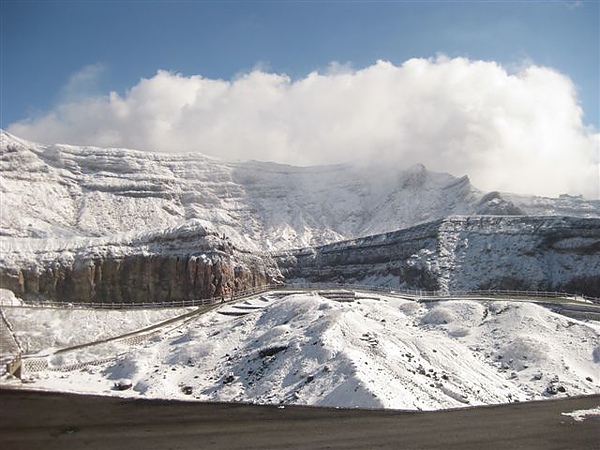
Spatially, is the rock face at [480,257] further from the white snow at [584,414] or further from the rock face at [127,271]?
the white snow at [584,414]

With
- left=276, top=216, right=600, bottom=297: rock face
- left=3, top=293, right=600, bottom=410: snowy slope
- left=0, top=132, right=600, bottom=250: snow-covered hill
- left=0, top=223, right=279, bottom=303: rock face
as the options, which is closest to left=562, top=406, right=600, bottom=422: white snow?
left=3, top=293, right=600, bottom=410: snowy slope

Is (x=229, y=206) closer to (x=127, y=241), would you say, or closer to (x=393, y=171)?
(x=393, y=171)

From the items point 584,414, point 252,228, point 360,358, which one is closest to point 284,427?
point 360,358

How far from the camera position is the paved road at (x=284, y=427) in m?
26.5

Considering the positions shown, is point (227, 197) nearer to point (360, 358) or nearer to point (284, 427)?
point (360, 358)

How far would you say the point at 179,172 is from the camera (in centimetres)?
15088

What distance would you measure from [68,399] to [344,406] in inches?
698

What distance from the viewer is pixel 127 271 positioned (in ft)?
260

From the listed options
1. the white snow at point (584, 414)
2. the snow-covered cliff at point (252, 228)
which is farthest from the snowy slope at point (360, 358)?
the snow-covered cliff at point (252, 228)

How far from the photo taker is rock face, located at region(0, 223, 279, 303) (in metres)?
75.9

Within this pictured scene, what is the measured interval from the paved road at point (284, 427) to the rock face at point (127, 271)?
3970cm

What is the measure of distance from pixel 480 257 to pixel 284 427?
5768 cm

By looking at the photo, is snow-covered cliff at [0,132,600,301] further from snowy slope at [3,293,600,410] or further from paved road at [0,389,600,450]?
paved road at [0,389,600,450]

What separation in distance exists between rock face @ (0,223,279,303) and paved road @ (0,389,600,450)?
39700mm
